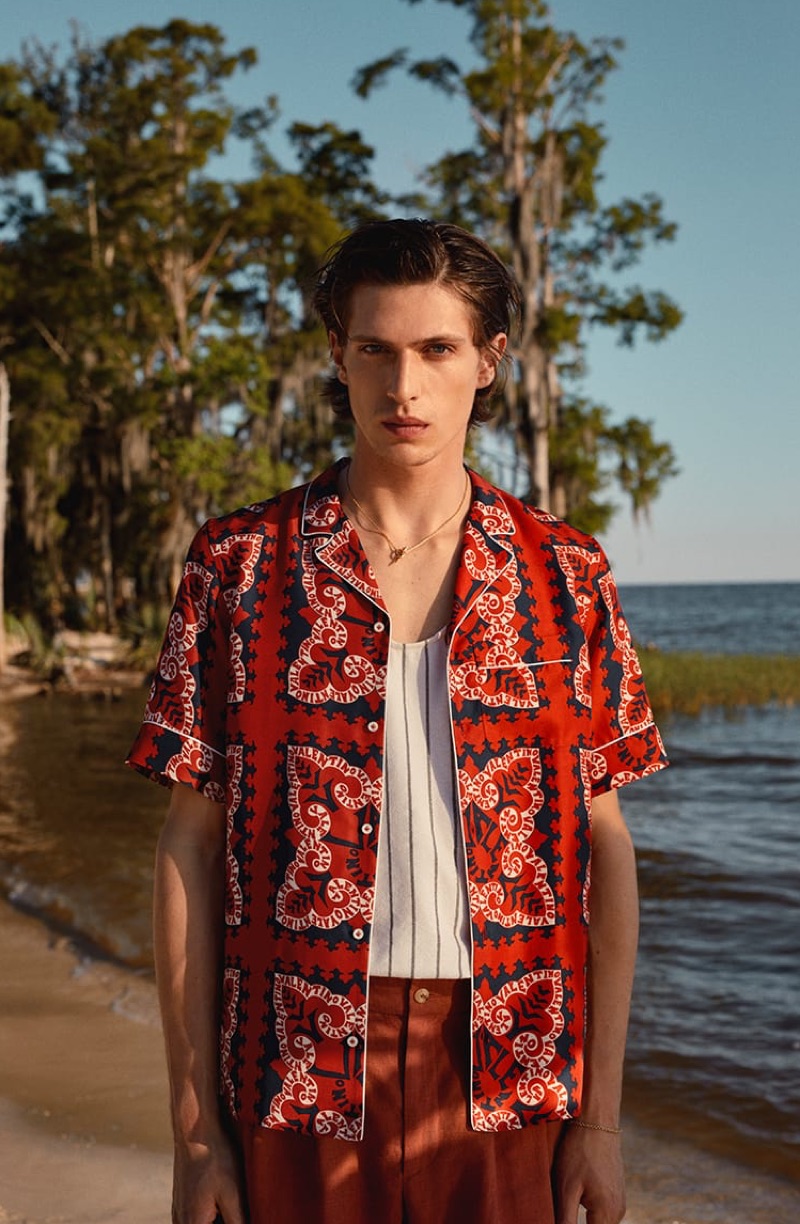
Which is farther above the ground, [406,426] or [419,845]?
[406,426]

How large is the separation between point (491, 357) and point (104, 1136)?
324 centimetres

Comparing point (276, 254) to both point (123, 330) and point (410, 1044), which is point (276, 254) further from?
point (410, 1044)

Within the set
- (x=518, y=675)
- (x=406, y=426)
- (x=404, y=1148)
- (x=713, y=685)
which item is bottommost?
(x=713, y=685)

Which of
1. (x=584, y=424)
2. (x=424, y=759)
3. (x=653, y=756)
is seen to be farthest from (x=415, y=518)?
(x=584, y=424)

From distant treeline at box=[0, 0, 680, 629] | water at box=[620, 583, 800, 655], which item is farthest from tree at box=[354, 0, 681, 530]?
water at box=[620, 583, 800, 655]

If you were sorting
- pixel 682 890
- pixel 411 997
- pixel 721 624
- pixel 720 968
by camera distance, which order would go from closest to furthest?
pixel 411 997
pixel 720 968
pixel 682 890
pixel 721 624

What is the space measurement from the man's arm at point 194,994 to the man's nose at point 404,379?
2.06 feet

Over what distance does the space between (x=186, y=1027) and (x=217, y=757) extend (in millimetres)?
379

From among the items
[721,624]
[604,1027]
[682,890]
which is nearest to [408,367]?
[604,1027]

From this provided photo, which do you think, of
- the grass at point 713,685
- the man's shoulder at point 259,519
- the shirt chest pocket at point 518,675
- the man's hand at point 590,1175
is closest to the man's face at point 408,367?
the man's shoulder at point 259,519

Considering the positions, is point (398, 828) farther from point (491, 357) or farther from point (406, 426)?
point (491, 357)

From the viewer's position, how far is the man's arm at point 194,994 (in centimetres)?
175

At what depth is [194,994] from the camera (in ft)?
5.89

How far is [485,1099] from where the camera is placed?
1706 mm
